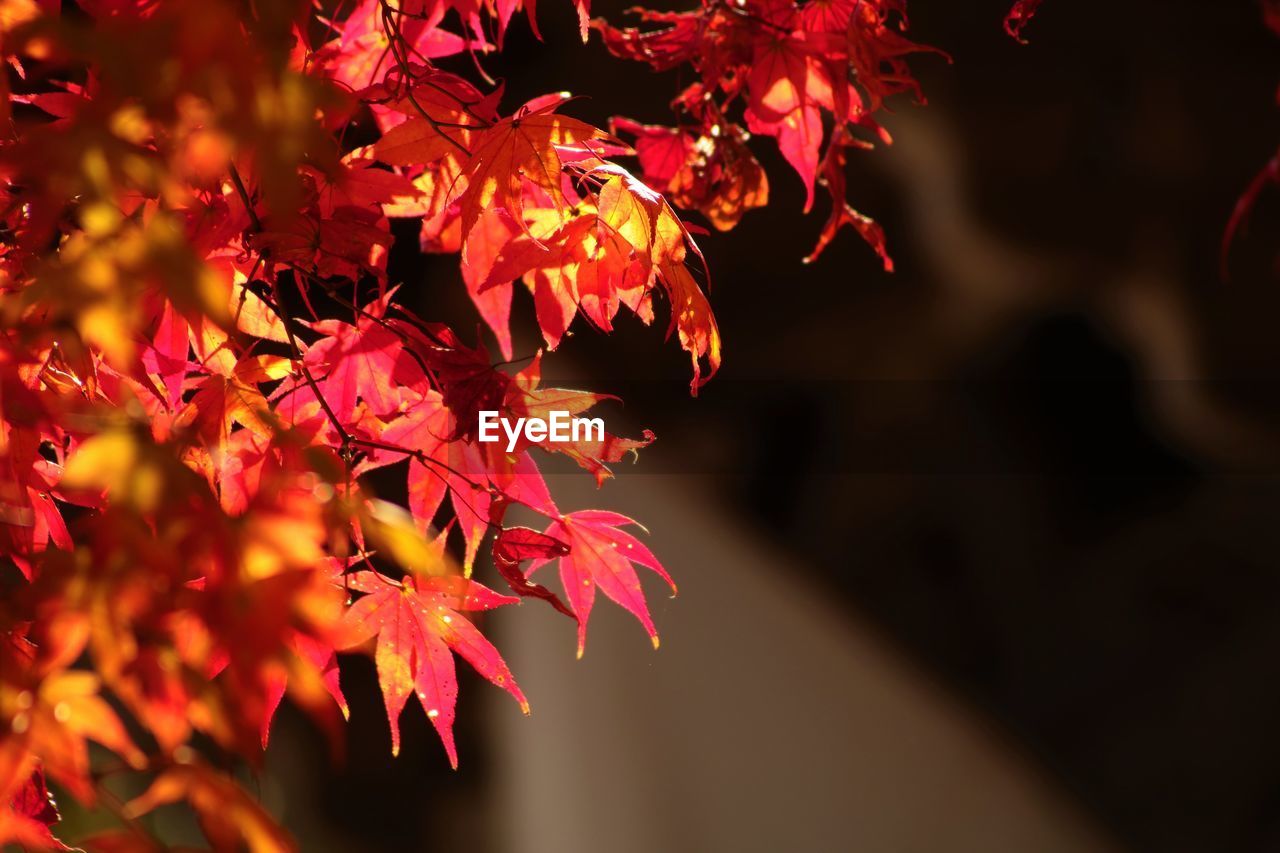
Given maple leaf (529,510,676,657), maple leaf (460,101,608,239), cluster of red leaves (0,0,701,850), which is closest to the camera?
cluster of red leaves (0,0,701,850)

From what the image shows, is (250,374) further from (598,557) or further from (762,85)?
(762,85)

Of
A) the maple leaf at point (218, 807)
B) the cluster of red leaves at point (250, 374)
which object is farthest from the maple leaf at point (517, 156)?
the maple leaf at point (218, 807)

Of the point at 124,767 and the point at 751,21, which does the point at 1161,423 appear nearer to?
the point at 751,21

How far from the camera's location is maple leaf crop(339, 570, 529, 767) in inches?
27.7

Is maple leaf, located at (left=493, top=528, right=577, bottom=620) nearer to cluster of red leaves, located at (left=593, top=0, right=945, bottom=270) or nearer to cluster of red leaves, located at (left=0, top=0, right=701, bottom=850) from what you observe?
cluster of red leaves, located at (left=0, top=0, right=701, bottom=850)

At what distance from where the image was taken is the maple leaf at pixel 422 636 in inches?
27.7

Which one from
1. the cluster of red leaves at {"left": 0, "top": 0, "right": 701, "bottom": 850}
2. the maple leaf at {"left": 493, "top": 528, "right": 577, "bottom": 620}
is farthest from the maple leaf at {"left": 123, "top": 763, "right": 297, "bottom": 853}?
the maple leaf at {"left": 493, "top": 528, "right": 577, "bottom": 620}

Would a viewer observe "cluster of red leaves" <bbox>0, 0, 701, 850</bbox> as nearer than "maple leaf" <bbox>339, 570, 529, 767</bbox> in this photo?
Yes

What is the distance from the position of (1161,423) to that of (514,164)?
1.76 meters

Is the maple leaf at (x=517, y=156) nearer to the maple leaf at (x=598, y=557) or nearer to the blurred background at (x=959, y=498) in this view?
the maple leaf at (x=598, y=557)

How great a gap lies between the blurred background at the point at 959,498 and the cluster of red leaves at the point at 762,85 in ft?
3.34

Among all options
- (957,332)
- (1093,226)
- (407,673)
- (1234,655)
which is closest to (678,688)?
(957,332)

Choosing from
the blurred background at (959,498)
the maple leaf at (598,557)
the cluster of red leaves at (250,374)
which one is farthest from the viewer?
the blurred background at (959,498)

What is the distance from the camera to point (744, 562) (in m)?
2.07
